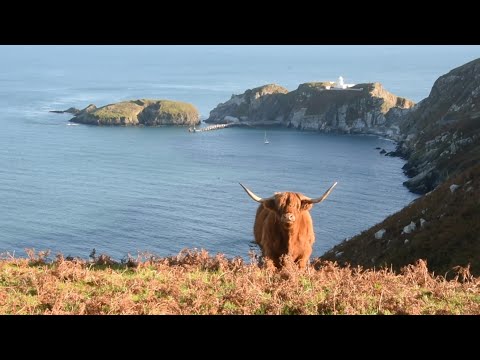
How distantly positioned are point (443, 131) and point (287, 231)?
138 meters

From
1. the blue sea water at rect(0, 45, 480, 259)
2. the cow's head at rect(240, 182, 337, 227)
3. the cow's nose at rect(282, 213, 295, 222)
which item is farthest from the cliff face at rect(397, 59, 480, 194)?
the cow's nose at rect(282, 213, 295, 222)

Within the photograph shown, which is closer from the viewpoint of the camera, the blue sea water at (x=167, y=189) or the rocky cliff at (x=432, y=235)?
the rocky cliff at (x=432, y=235)

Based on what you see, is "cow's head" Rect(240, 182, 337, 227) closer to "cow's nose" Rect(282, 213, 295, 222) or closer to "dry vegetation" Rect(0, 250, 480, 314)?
"cow's nose" Rect(282, 213, 295, 222)

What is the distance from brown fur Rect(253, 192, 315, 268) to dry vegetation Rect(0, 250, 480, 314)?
3.45 metres

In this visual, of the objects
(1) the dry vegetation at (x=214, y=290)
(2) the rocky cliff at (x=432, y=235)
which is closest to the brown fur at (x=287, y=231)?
(1) the dry vegetation at (x=214, y=290)

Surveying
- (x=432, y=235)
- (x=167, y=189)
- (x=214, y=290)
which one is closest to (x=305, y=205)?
(x=214, y=290)

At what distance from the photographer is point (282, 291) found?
1009cm

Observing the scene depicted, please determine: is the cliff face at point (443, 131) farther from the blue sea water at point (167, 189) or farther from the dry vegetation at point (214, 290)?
the dry vegetation at point (214, 290)

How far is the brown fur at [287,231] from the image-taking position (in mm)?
16203

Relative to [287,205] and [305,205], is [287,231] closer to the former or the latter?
[287,205]

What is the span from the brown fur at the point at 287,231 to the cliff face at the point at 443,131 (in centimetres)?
8607

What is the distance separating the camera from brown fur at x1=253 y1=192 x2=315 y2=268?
16203 millimetres
